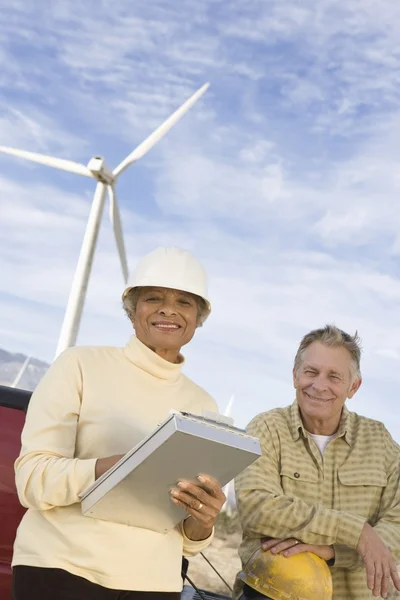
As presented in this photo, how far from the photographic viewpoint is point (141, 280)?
331 cm

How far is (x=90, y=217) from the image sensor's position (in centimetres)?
2409

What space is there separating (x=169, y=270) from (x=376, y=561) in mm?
1725

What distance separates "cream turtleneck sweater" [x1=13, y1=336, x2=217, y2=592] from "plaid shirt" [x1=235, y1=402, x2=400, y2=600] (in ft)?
2.16

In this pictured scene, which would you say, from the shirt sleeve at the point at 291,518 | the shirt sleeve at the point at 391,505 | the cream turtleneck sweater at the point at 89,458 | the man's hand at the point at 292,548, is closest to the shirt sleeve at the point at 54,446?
the cream turtleneck sweater at the point at 89,458

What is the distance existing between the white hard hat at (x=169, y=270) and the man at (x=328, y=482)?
1114mm

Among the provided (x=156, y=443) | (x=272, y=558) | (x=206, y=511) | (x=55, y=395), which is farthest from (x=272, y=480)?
(x=156, y=443)

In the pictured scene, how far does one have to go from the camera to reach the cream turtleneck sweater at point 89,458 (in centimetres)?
287

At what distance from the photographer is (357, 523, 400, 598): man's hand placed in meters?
3.69

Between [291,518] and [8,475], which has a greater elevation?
[291,518]

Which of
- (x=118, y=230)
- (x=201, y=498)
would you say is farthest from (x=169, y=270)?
(x=118, y=230)

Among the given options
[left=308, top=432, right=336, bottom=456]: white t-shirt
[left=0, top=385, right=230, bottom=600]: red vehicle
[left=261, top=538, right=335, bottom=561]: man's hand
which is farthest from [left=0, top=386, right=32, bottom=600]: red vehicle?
[left=308, top=432, right=336, bottom=456]: white t-shirt

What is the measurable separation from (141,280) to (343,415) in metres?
1.60

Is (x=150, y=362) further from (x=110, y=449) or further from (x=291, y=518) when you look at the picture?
(x=291, y=518)

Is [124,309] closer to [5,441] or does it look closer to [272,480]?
[5,441]
